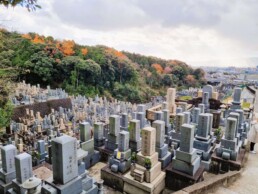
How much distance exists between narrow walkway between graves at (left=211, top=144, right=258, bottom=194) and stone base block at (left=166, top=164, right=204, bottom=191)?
70 cm

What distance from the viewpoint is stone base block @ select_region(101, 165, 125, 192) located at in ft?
18.5

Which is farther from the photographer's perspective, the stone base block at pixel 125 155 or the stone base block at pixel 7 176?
the stone base block at pixel 125 155

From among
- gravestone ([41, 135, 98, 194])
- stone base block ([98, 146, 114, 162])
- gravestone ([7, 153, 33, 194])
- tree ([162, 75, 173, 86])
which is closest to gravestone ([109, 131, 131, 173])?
stone base block ([98, 146, 114, 162])

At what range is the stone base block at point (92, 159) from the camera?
668cm

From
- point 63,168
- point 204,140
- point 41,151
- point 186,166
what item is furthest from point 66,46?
point 63,168

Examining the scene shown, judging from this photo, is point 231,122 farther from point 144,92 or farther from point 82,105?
point 144,92

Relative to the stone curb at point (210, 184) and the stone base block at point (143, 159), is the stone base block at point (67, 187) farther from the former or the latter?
the stone curb at point (210, 184)

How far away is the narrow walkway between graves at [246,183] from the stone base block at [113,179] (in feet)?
8.43

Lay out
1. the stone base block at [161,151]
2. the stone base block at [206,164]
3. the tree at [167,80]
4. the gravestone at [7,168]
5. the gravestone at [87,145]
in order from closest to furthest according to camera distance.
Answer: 1. the gravestone at [7,168]
2. the stone base block at [161,151]
3. the stone base block at [206,164]
4. the gravestone at [87,145]
5. the tree at [167,80]

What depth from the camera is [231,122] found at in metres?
6.08

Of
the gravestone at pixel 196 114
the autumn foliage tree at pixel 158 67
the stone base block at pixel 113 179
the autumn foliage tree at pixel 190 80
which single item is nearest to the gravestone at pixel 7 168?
the stone base block at pixel 113 179

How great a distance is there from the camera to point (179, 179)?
18.2 ft

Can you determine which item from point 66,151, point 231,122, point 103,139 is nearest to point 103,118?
point 103,139

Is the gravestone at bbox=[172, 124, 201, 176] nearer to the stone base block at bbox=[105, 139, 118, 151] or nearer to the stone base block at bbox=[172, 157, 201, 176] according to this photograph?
the stone base block at bbox=[172, 157, 201, 176]
